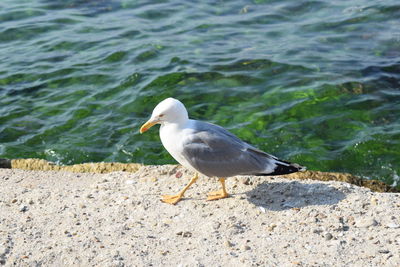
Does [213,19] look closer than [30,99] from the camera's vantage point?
No

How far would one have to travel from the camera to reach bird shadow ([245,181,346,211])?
20.1 feet

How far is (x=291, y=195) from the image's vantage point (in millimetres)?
6281

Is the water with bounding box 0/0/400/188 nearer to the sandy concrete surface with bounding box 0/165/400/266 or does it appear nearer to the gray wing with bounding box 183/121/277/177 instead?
the sandy concrete surface with bounding box 0/165/400/266

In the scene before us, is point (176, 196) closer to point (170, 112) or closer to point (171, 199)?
point (171, 199)

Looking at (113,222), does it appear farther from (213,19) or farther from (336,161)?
(213,19)

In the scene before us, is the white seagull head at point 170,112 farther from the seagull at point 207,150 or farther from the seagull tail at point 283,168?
the seagull tail at point 283,168

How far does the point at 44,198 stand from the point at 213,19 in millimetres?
7472

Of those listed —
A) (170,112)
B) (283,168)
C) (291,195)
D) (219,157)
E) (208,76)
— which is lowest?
(208,76)

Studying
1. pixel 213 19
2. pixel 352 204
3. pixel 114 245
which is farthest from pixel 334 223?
pixel 213 19

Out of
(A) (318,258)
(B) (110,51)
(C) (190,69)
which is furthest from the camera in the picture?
(B) (110,51)

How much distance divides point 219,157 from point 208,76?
14.9 feet

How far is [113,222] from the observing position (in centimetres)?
589

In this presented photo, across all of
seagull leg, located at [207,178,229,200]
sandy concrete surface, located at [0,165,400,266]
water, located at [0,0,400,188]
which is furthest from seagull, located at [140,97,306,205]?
water, located at [0,0,400,188]

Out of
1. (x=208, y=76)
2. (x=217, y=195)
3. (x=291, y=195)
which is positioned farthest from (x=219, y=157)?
(x=208, y=76)
